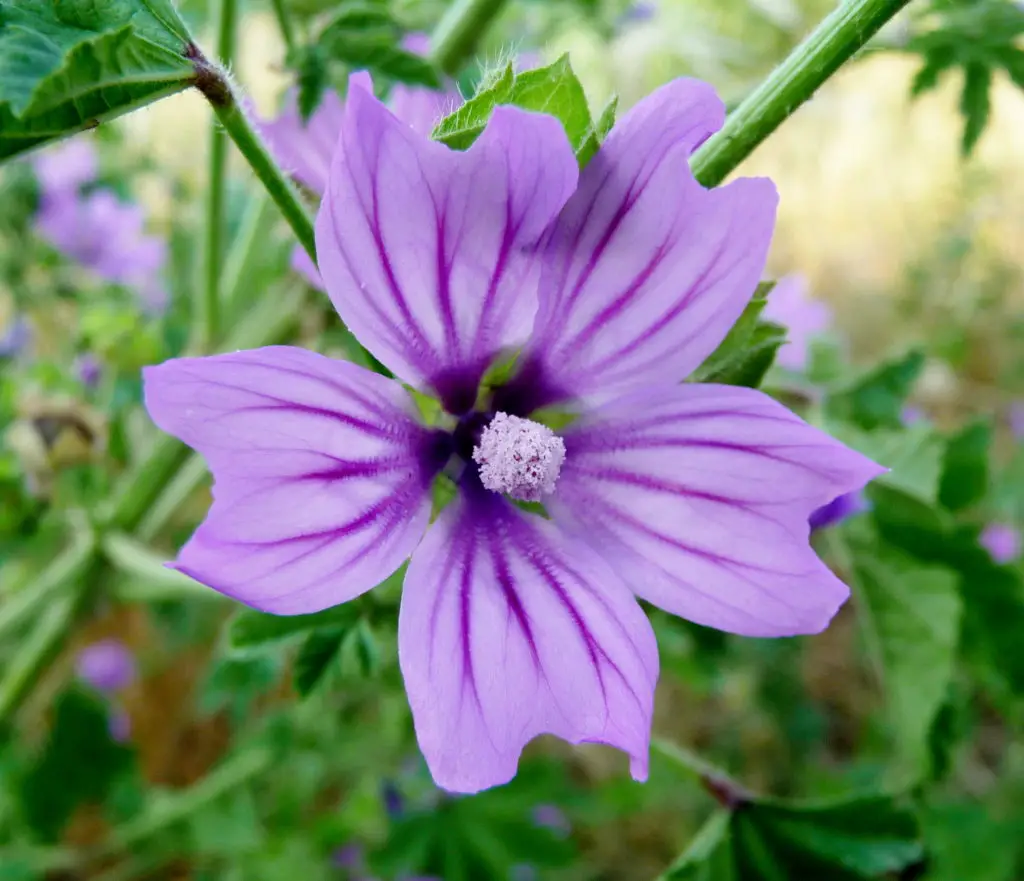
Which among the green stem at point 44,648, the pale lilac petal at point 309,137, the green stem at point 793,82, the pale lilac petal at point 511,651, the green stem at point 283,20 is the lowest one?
the green stem at point 44,648

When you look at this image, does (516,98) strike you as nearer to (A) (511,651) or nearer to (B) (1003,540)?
(A) (511,651)

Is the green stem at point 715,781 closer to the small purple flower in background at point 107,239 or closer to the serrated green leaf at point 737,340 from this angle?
the serrated green leaf at point 737,340

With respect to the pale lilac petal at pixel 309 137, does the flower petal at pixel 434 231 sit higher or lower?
higher

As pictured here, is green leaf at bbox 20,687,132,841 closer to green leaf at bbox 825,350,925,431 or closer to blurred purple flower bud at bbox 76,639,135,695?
blurred purple flower bud at bbox 76,639,135,695

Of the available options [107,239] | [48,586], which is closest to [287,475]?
[48,586]

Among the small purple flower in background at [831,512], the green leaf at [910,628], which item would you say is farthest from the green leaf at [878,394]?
the small purple flower in background at [831,512]

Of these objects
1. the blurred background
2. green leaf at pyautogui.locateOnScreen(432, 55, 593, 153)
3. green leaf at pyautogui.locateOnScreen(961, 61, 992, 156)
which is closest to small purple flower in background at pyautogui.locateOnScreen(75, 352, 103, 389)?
the blurred background

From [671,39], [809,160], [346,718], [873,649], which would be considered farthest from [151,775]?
[809,160]
